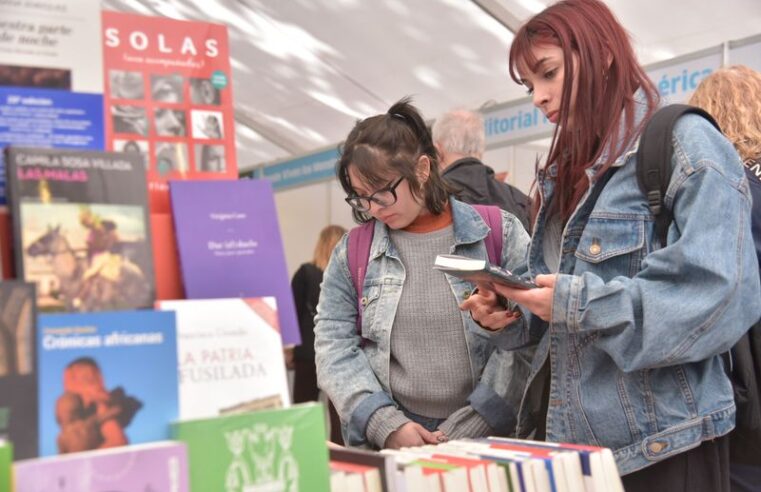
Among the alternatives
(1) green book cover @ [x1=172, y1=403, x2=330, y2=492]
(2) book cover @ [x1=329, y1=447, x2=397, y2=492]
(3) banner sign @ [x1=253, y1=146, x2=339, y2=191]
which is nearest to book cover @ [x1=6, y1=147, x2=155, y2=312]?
(1) green book cover @ [x1=172, y1=403, x2=330, y2=492]

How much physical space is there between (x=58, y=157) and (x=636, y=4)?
3530mm

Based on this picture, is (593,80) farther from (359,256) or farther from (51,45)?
(51,45)

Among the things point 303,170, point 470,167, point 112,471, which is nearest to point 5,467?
point 112,471

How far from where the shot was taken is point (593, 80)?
1424 mm

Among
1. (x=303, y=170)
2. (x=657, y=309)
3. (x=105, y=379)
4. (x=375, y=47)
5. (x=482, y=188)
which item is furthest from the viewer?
(x=303, y=170)

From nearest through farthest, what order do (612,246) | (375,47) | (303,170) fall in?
(612,246)
(375,47)
(303,170)

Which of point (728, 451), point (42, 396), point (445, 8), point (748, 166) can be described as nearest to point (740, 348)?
point (728, 451)

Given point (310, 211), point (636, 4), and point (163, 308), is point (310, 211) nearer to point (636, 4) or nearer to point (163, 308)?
point (636, 4)

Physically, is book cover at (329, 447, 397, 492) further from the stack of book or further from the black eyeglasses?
the black eyeglasses

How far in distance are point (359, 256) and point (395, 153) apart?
247mm

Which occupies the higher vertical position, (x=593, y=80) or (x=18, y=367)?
(x=593, y=80)

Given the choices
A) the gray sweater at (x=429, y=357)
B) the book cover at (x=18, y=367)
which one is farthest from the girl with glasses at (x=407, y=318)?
the book cover at (x=18, y=367)

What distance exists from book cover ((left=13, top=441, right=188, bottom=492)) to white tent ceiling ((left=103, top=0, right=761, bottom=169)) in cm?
348

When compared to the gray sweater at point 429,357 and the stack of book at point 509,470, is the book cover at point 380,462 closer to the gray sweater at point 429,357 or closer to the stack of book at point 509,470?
the stack of book at point 509,470
